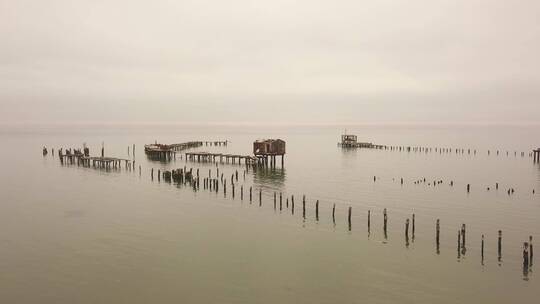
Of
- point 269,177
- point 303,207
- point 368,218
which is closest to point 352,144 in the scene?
point 269,177

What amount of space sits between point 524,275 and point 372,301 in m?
9.89

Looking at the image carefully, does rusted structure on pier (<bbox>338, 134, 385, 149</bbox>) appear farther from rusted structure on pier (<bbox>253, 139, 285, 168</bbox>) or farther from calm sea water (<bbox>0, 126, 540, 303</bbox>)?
calm sea water (<bbox>0, 126, 540, 303</bbox>)

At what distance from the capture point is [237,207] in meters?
44.8

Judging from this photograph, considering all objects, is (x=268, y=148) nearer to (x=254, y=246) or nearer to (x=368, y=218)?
(x=368, y=218)

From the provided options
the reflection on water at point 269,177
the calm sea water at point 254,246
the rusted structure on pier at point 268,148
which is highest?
the rusted structure on pier at point 268,148

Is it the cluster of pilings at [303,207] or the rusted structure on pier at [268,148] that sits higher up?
the rusted structure on pier at [268,148]

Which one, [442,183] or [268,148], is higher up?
[268,148]

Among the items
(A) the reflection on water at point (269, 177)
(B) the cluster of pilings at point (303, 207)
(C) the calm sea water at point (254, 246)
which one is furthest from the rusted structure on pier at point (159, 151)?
(C) the calm sea water at point (254, 246)

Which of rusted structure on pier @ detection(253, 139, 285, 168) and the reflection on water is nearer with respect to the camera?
the reflection on water

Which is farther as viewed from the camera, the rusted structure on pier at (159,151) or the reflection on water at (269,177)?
the rusted structure on pier at (159,151)

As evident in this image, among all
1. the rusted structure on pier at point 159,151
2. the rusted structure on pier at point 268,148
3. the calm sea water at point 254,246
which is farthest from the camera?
the rusted structure on pier at point 159,151

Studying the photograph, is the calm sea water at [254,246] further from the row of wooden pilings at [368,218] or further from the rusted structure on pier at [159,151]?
the rusted structure on pier at [159,151]

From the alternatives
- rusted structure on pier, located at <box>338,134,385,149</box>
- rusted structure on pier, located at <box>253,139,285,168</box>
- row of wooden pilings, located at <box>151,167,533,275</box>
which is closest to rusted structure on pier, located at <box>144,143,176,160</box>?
rusted structure on pier, located at <box>253,139,285,168</box>

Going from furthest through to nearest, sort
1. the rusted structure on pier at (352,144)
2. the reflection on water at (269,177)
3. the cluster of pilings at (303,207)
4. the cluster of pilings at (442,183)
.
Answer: the rusted structure on pier at (352,144) < the reflection on water at (269,177) < the cluster of pilings at (442,183) < the cluster of pilings at (303,207)
